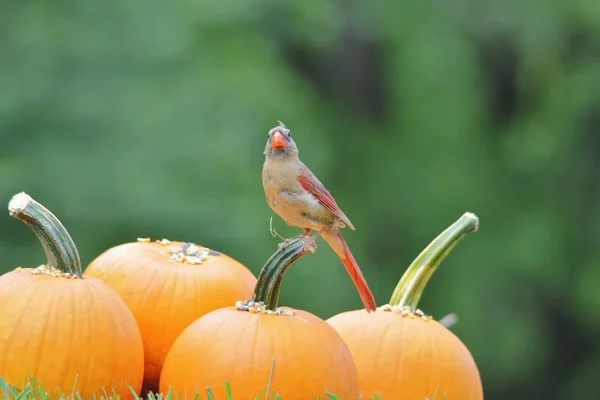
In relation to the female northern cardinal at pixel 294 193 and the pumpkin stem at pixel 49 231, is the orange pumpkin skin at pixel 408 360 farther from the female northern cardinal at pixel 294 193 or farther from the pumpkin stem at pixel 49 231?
the pumpkin stem at pixel 49 231

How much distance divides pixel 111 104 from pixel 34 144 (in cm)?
67

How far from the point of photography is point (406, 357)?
2.74m

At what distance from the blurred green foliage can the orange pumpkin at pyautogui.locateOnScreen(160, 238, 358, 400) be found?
468cm

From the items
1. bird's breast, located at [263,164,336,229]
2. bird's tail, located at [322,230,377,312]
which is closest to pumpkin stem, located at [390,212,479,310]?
bird's tail, located at [322,230,377,312]

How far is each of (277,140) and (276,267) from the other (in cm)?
33

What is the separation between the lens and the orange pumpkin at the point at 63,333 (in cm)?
242

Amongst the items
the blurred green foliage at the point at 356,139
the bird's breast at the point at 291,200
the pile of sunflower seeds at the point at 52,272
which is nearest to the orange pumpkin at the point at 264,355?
the bird's breast at the point at 291,200

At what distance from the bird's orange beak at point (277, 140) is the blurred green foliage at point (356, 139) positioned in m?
4.68

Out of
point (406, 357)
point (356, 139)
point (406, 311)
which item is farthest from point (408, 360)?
point (356, 139)

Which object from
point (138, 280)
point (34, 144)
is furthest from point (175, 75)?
point (138, 280)

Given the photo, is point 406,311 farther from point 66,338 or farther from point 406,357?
point 66,338

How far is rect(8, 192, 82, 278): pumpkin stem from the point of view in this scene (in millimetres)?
2529

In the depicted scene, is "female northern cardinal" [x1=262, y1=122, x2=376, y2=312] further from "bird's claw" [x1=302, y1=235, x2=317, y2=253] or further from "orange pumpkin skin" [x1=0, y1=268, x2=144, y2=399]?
"orange pumpkin skin" [x1=0, y1=268, x2=144, y2=399]

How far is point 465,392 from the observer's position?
278 cm
